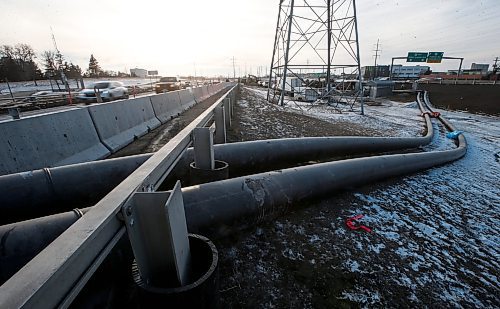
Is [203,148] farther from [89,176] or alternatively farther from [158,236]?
[158,236]

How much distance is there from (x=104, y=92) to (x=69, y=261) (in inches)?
689

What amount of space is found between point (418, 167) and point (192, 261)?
4.52m

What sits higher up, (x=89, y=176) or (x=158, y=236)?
(x=158, y=236)

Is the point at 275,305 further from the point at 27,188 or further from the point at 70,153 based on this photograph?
the point at 70,153

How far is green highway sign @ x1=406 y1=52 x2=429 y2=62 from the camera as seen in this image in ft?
163

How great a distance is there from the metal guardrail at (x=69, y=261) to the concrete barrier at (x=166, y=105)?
7.47 meters

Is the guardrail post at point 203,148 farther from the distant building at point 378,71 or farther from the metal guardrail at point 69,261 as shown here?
the distant building at point 378,71

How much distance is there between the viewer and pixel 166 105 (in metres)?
9.15

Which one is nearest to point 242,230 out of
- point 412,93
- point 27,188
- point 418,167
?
point 27,188

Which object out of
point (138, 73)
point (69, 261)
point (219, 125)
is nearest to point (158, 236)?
point (69, 261)

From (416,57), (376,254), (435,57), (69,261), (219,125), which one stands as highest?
(416,57)

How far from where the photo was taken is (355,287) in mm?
2035

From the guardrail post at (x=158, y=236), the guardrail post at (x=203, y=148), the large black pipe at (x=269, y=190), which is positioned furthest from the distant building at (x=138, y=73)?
the guardrail post at (x=158, y=236)

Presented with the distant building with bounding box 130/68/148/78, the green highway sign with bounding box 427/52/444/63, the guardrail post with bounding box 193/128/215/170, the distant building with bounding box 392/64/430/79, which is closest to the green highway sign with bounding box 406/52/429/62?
the green highway sign with bounding box 427/52/444/63
